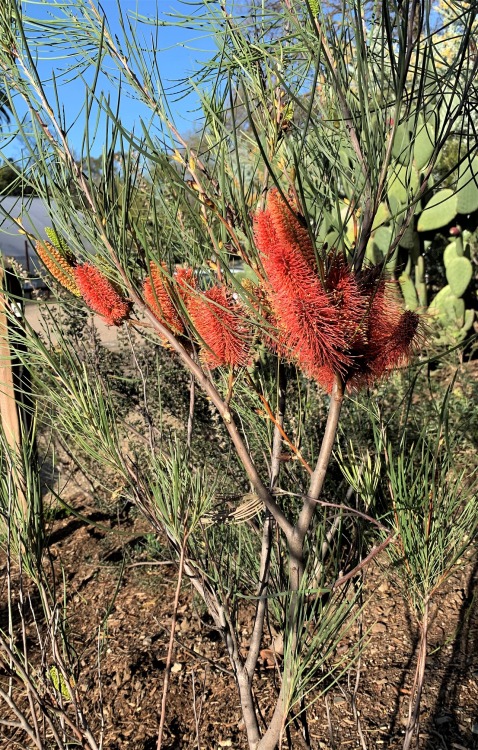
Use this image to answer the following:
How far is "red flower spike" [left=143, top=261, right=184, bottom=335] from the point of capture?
729mm

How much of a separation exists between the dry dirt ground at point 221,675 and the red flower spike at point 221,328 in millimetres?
628

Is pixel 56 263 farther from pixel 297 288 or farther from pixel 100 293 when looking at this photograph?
pixel 297 288

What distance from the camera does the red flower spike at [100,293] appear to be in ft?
2.49

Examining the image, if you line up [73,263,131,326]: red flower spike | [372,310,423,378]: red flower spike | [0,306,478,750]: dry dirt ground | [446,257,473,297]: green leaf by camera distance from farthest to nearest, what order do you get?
[446,257,473,297]: green leaf, [0,306,478,750]: dry dirt ground, [73,263,131,326]: red flower spike, [372,310,423,378]: red flower spike

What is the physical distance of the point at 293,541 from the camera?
78 cm

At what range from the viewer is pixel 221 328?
0.70 meters

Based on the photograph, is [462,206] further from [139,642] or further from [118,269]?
[118,269]

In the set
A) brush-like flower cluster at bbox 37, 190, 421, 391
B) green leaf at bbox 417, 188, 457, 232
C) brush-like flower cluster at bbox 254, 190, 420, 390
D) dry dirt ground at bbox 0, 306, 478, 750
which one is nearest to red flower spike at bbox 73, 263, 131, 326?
brush-like flower cluster at bbox 37, 190, 421, 391

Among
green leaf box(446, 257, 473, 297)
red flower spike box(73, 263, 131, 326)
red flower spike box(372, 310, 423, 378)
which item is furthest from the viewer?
green leaf box(446, 257, 473, 297)

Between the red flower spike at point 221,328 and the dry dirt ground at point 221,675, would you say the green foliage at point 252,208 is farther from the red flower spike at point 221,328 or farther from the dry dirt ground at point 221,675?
the dry dirt ground at point 221,675

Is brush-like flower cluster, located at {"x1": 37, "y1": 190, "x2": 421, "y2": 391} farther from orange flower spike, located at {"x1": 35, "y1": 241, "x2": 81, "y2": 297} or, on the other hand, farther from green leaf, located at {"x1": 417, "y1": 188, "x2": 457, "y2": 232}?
green leaf, located at {"x1": 417, "y1": 188, "x2": 457, "y2": 232}

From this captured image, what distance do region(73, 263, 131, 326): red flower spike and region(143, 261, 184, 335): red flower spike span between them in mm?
41

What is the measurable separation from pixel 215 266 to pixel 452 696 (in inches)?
53.6

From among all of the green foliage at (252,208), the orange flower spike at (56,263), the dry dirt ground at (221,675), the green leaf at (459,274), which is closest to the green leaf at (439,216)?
the green leaf at (459,274)
